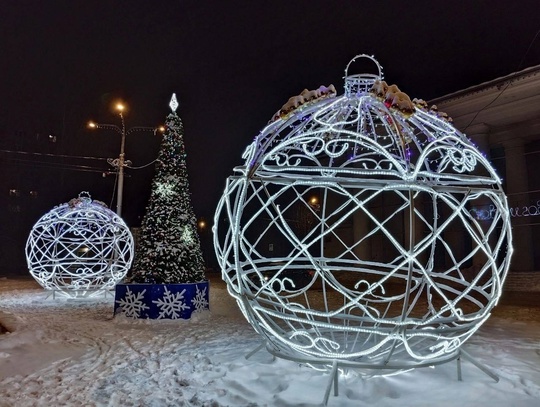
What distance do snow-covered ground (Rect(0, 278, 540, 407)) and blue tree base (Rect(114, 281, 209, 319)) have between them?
0.89 meters

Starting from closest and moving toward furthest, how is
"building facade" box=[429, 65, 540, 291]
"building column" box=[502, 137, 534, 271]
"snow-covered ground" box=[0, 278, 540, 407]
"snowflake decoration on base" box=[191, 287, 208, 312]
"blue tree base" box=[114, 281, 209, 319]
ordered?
1. "snow-covered ground" box=[0, 278, 540, 407]
2. "blue tree base" box=[114, 281, 209, 319]
3. "snowflake decoration on base" box=[191, 287, 208, 312]
4. "building facade" box=[429, 65, 540, 291]
5. "building column" box=[502, 137, 534, 271]

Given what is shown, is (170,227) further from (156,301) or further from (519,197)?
(519,197)

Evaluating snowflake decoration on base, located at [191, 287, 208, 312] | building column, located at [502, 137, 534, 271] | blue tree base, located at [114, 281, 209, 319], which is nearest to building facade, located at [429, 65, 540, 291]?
building column, located at [502, 137, 534, 271]

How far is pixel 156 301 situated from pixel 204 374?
4189mm

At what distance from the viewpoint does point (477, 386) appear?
4.40 m

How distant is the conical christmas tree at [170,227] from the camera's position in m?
9.25

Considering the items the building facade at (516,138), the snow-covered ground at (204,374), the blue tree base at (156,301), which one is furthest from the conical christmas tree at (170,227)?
the building facade at (516,138)

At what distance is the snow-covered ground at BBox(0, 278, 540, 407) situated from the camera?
419 centimetres

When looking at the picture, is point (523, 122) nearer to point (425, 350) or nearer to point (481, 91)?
point (481, 91)

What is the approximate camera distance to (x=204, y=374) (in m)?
4.96

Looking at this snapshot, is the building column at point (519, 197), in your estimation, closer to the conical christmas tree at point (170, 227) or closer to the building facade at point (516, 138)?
the building facade at point (516, 138)

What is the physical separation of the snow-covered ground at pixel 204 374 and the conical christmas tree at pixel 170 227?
151 centimetres

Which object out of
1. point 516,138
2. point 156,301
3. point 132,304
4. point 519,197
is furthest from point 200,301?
point 516,138

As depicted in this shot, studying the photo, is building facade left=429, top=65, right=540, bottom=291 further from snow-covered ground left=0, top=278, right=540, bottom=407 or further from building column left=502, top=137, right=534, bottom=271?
snow-covered ground left=0, top=278, right=540, bottom=407
